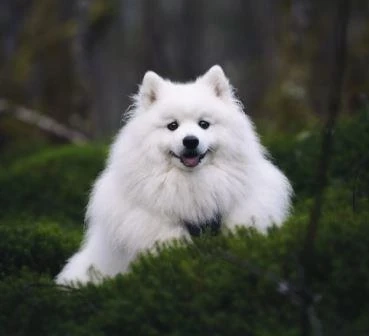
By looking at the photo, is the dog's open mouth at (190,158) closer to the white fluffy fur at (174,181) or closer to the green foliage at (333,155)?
the white fluffy fur at (174,181)

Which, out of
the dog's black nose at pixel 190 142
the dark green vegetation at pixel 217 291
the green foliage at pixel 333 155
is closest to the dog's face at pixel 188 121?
the dog's black nose at pixel 190 142

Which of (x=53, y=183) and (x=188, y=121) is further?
(x=53, y=183)

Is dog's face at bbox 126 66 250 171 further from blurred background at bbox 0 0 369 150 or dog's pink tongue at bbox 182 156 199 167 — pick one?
blurred background at bbox 0 0 369 150

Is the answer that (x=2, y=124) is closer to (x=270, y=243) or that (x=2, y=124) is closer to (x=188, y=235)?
(x=188, y=235)

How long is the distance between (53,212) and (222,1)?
4124 cm

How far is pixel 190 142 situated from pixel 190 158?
22 centimetres

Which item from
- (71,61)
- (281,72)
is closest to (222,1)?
(71,61)

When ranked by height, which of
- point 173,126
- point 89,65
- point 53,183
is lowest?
point 173,126

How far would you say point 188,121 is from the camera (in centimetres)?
764

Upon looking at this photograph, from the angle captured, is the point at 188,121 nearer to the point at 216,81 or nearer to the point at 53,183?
the point at 216,81

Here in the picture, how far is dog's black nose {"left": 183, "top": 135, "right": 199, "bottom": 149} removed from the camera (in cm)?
744

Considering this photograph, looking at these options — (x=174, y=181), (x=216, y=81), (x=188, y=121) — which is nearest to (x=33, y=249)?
(x=174, y=181)

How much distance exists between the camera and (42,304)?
6.79m

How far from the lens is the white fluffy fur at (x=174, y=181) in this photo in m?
7.67
